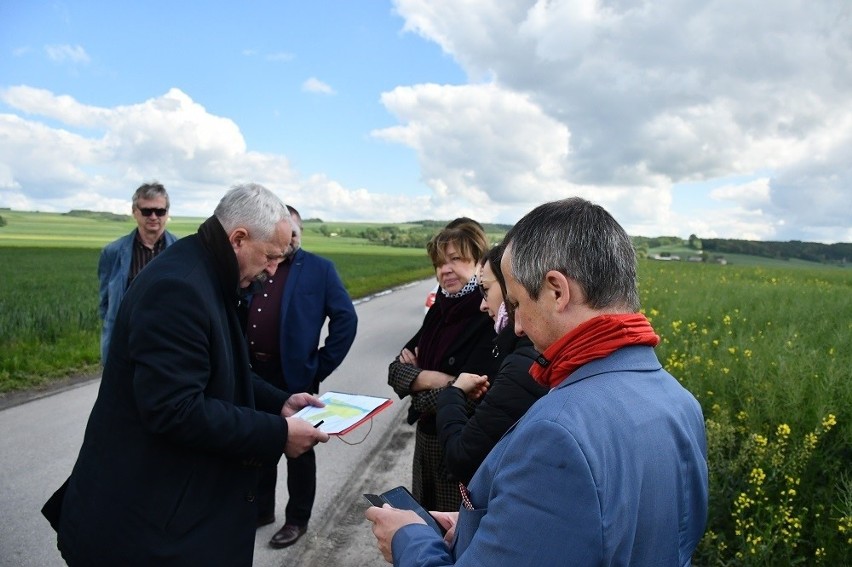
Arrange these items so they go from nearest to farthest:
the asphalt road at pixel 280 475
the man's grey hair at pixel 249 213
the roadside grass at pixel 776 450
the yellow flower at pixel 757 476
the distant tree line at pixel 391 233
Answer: the man's grey hair at pixel 249 213
the roadside grass at pixel 776 450
the yellow flower at pixel 757 476
the asphalt road at pixel 280 475
the distant tree line at pixel 391 233

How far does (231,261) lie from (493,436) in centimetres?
112

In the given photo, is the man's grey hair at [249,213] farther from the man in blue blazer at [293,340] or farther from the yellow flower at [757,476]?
the yellow flower at [757,476]

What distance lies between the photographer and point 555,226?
4.54 feet

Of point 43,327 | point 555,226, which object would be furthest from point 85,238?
point 555,226

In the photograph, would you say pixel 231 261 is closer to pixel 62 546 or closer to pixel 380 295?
pixel 62 546

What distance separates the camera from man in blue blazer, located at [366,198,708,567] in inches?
43.8

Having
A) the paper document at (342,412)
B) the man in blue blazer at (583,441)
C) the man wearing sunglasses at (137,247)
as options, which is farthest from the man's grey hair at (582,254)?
the man wearing sunglasses at (137,247)

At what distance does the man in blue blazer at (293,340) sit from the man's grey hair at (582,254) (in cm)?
291

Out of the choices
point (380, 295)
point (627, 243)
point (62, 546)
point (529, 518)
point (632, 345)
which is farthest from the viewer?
point (380, 295)

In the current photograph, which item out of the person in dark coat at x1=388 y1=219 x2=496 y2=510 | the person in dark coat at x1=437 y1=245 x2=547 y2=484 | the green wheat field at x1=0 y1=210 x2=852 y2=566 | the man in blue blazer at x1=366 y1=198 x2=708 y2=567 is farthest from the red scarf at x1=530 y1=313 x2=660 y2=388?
the green wheat field at x1=0 y1=210 x2=852 y2=566

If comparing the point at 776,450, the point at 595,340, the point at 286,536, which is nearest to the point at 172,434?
the point at 595,340

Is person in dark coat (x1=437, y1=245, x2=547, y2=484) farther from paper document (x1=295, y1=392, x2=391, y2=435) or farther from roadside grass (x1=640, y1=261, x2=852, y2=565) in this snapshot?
roadside grass (x1=640, y1=261, x2=852, y2=565)

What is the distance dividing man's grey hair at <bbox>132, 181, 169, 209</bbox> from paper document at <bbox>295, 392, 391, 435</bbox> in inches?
114

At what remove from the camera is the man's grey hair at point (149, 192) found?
5.05 meters
